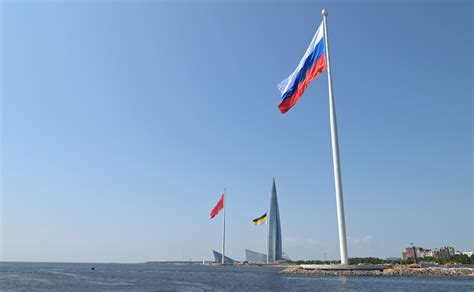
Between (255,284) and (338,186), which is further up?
(338,186)

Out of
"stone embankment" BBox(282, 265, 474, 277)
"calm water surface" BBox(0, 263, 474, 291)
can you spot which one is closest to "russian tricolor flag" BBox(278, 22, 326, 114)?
"calm water surface" BBox(0, 263, 474, 291)

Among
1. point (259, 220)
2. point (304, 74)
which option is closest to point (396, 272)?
point (304, 74)

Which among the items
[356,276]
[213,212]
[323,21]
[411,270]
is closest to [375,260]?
[213,212]

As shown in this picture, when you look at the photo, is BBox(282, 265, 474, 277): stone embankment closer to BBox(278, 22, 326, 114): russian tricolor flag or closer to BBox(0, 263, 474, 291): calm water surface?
BBox(0, 263, 474, 291): calm water surface

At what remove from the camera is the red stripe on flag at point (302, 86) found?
54.8 meters

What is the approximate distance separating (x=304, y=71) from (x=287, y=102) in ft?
16.6

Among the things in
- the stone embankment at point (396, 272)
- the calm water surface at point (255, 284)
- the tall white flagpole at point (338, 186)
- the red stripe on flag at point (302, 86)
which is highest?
the red stripe on flag at point (302, 86)

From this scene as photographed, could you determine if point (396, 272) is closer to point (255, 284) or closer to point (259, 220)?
point (255, 284)

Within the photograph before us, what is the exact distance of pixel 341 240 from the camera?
5606cm

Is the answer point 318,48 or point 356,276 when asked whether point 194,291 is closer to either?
point 356,276

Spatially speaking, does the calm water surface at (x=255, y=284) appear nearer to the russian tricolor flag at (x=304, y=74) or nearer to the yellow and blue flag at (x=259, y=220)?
the russian tricolor flag at (x=304, y=74)

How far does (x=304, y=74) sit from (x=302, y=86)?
9.03ft

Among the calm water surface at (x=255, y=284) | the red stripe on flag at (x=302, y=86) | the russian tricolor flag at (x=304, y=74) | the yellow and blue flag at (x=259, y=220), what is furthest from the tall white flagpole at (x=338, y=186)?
the yellow and blue flag at (x=259, y=220)

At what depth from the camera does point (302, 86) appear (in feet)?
183
